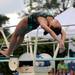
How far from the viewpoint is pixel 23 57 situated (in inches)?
262

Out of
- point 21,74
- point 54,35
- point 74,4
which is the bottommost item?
point 74,4

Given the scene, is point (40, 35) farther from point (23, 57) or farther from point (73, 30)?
point (23, 57)

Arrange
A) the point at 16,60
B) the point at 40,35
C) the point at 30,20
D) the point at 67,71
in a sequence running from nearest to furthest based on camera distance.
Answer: the point at 30,20, the point at 16,60, the point at 67,71, the point at 40,35

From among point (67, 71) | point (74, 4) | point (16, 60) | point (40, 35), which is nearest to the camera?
point (16, 60)

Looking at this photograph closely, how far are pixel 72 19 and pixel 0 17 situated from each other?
25.7m

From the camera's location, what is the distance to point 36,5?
102 feet

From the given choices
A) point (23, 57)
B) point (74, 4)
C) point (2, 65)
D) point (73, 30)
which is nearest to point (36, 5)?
point (74, 4)

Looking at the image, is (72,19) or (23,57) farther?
(72,19)

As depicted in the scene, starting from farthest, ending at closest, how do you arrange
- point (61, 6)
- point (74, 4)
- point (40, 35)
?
point (61, 6) < point (74, 4) < point (40, 35)

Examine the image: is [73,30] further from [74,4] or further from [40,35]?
[74,4]

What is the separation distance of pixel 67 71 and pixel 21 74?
1.71 metres

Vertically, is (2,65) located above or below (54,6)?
above

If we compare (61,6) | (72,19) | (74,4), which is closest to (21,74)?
(72,19)

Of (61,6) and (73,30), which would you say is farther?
(61,6)
